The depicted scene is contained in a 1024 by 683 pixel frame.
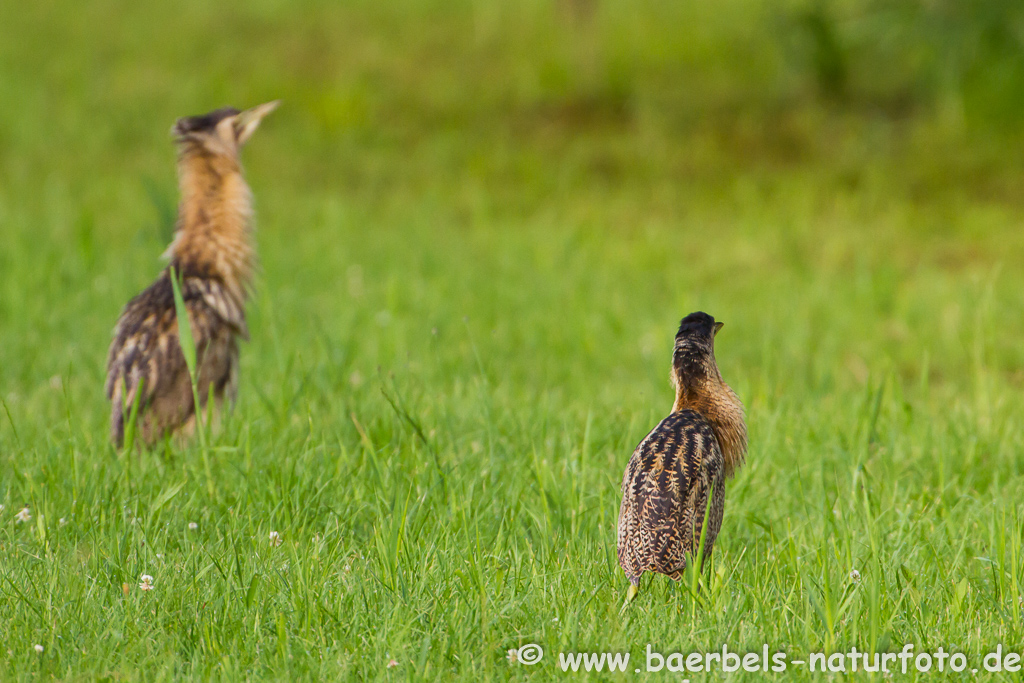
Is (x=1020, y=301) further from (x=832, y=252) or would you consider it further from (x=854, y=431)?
(x=854, y=431)

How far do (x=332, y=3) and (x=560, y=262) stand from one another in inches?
483

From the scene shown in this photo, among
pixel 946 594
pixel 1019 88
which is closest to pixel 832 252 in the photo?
pixel 1019 88

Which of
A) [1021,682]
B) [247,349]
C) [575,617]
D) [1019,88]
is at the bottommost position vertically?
[1021,682]

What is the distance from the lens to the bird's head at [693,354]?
4.29 metres

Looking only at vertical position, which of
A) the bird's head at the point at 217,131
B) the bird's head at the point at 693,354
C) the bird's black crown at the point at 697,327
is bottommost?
the bird's head at the point at 693,354

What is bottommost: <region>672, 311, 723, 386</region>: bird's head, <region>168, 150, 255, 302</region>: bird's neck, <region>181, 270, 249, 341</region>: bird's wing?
<region>672, 311, 723, 386</region>: bird's head

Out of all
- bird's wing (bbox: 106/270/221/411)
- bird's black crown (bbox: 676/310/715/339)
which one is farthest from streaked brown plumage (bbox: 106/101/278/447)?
bird's black crown (bbox: 676/310/715/339)

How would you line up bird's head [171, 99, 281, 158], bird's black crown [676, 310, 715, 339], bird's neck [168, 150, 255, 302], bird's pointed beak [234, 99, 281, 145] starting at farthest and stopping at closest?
bird's pointed beak [234, 99, 281, 145], bird's head [171, 99, 281, 158], bird's neck [168, 150, 255, 302], bird's black crown [676, 310, 715, 339]

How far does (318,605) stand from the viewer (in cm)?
356

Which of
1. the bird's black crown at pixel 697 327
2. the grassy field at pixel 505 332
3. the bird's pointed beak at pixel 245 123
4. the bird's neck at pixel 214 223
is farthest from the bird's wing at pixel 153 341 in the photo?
the bird's black crown at pixel 697 327

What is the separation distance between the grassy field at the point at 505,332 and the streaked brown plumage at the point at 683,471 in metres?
0.20

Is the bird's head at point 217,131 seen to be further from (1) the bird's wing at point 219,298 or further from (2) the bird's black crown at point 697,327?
(2) the bird's black crown at point 697,327

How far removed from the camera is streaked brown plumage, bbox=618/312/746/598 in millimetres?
3652

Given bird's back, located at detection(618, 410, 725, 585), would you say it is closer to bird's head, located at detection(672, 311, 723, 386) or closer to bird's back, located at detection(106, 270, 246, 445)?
bird's head, located at detection(672, 311, 723, 386)
